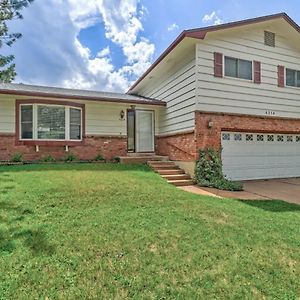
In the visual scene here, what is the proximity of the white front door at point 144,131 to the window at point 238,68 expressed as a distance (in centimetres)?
440

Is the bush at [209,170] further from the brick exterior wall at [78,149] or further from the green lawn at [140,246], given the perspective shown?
the brick exterior wall at [78,149]

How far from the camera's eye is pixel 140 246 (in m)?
4.13

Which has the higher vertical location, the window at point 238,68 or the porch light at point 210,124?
the window at point 238,68

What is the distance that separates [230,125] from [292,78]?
420 cm

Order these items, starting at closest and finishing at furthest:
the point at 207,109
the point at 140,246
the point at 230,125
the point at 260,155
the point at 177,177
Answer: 1. the point at 140,246
2. the point at 177,177
3. the point at 207,109
4. the point at 230,125
5. the point at 260,155

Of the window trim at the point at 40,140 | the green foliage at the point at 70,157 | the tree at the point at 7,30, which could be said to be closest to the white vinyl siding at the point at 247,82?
the window trim at the point at 40,140

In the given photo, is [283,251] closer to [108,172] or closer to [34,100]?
[108,172]

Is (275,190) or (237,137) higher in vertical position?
(237,137)

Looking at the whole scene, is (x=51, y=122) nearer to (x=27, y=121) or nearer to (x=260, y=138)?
(x=27, y=121)

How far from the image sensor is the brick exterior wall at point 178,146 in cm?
1049

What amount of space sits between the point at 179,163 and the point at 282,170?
5009 mm

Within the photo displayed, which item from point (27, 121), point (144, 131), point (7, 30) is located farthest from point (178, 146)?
point (7, 30)

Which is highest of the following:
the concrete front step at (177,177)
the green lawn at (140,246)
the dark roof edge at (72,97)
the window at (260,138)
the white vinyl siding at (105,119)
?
the dark roof edge at (72,97)

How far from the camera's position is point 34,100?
1153cm
